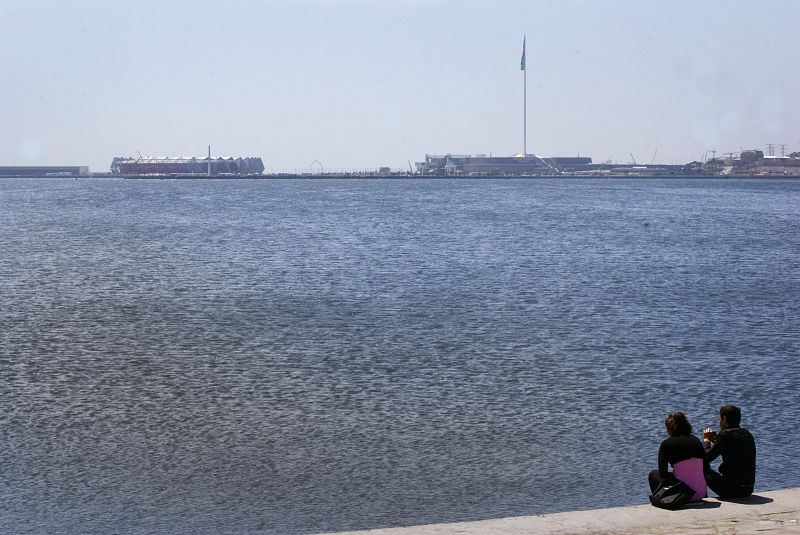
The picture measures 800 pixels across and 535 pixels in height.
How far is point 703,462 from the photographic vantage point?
42.4ft

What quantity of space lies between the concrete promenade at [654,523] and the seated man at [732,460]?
341mm

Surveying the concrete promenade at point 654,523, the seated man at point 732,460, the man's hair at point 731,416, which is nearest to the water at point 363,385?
the seated man at point 732,460

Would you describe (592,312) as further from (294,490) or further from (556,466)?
(294,490)

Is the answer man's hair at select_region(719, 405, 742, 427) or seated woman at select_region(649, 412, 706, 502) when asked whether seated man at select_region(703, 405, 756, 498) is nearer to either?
man's hair at select_region(719, 405, 742, 427)

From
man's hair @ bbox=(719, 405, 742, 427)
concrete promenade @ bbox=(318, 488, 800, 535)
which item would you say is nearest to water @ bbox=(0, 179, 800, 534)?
man's hair @ bbox=(719, 405, 742, 427)

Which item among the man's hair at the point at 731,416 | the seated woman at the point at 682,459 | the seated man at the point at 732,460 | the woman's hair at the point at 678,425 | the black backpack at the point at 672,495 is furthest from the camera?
the man's hair at the point at 731,416

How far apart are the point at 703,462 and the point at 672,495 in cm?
78

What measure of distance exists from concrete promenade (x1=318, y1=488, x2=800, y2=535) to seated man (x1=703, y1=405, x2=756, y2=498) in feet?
1.12

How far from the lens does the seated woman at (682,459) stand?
1263 centimetres

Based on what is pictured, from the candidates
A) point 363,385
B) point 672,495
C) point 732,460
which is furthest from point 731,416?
point 363,385

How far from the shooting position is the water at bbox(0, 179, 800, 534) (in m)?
16.3

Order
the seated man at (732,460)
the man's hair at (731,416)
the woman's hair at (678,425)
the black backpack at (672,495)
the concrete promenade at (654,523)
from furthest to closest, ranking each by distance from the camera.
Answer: the man's hair at (731,416) → the woman's hair at (678,425) → the seated man at (732,460) → the black backpack at (672,495) → the concrete promenade at (654,523)

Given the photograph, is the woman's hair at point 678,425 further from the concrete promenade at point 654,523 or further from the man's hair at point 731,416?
the concrete promenade at point 654,523

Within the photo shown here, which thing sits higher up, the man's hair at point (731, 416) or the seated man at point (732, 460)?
the man's hair at point (731, 416)
